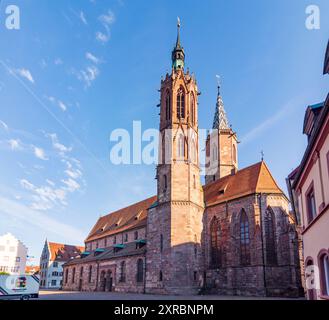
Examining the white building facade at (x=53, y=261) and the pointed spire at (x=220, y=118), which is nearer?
the pointed spire at (x=220, y=118)

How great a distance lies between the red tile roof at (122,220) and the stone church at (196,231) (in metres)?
3.23

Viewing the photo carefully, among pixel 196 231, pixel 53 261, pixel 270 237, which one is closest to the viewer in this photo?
pixel 270 237

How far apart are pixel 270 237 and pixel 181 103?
Answer: 57.8 ft

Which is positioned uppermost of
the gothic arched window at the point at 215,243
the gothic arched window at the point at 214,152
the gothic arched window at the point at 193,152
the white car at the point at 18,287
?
the gothic arched window at the point at 214,152

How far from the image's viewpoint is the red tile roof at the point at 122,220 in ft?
155

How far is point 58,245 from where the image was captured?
246ft

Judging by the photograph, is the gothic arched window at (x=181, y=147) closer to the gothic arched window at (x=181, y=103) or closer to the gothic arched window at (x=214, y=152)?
the gothic arched window at (x=181, y=103)

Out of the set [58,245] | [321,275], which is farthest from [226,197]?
[58,245]

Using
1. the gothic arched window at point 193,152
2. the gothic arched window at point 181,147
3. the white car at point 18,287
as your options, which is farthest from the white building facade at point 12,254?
the gothic arched window at point 193,152

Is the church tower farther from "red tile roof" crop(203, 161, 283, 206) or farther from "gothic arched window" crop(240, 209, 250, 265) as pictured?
"gothic arched window" crop(240, 209, 250, 265)

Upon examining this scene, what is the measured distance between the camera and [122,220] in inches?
2053

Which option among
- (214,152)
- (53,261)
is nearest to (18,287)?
(214,152)

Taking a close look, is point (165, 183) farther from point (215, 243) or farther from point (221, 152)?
point (221, 152)
